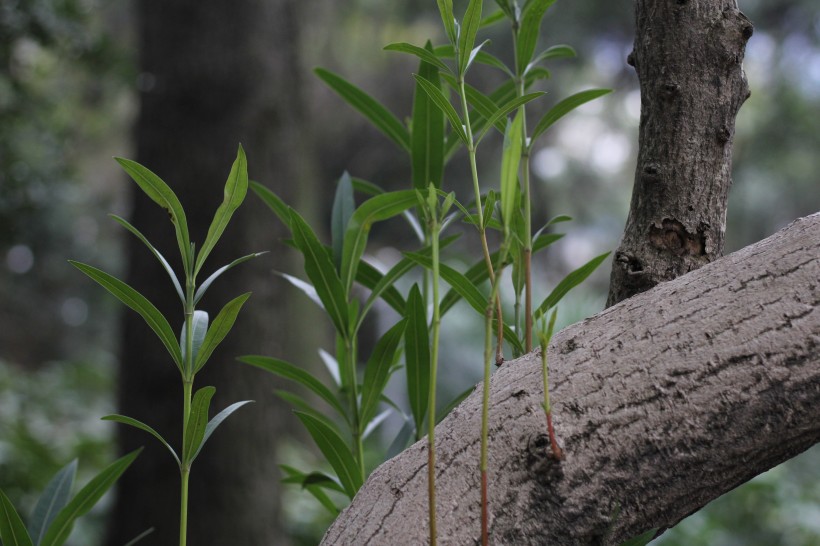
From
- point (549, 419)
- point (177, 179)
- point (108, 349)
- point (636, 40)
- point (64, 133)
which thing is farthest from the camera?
point (108, 349)

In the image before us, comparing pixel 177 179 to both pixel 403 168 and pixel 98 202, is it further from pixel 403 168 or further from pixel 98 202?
pixel 98 202

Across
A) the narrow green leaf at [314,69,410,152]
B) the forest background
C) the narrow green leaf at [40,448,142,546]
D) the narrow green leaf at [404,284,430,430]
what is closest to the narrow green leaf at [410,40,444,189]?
the narrow green leaf at [314,69,410,152]

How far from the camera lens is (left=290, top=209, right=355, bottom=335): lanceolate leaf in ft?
2.18

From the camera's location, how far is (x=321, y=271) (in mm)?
681

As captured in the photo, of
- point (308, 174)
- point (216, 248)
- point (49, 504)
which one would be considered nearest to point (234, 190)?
point (49, 504)

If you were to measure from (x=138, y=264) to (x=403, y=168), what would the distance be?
5.01m

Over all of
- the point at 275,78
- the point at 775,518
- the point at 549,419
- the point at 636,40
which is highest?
the point at 275,78

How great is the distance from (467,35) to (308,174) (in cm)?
243

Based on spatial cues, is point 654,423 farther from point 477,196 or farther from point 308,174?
point 308,174

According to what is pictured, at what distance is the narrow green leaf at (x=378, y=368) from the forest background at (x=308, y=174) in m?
1.24

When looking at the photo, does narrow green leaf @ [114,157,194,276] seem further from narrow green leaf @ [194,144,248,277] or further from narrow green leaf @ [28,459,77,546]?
narrow green leaf @ [28,459,77,546]

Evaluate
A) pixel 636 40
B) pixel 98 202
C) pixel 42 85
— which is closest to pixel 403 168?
pixel 98 202

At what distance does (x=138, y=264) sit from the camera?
1964 mm

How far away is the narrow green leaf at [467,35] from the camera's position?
1.84ft
